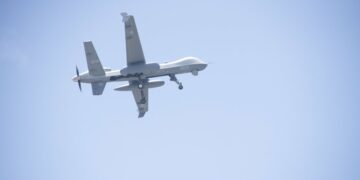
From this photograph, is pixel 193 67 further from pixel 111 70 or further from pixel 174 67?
pixel 111 70

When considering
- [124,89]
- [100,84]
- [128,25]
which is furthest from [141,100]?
[128,25]

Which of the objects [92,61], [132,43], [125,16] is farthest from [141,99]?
[125,16]

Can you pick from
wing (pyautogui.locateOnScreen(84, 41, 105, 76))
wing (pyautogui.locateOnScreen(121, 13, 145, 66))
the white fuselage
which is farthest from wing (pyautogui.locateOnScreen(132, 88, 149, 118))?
wing (pyautogui.locateOnScreen(84, 41, 105, 76))

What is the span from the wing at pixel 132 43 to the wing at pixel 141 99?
261 inches

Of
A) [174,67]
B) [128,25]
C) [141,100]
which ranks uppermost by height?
[128,25]

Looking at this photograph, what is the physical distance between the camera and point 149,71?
58875mm

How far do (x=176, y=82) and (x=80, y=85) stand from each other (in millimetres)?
10389

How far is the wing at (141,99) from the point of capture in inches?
2549

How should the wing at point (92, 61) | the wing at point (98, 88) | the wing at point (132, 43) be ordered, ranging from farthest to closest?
the wing at point (98, 88) < the wing at point (92, 61) < the wing at point (132, 43)

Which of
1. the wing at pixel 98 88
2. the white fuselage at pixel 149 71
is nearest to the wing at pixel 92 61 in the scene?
the white fuselage at pixel 149 71

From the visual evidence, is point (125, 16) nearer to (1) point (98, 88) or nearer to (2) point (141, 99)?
(1) point (98, 88)

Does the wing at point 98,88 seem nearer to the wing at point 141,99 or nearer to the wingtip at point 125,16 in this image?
the wing at point 141,99

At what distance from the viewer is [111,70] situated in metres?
60.0

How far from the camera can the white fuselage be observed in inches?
2314
